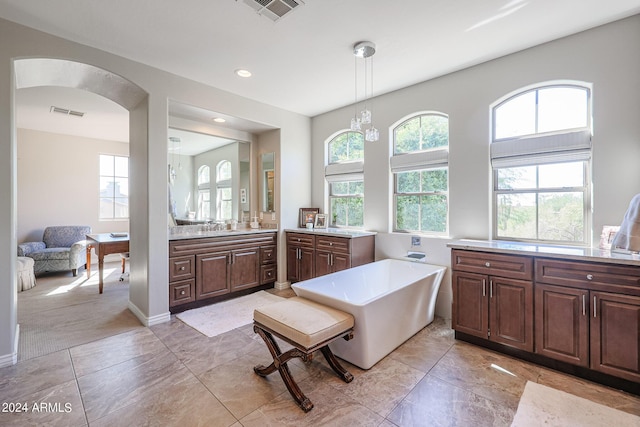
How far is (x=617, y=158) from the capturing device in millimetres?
2404

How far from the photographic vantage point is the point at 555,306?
222 cm

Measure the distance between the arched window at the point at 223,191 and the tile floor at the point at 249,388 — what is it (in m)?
2.33

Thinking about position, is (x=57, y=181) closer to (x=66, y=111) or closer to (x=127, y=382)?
(x=66, y=111)

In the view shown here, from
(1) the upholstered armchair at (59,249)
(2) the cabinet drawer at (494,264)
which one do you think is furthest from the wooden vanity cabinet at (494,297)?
(1) the upholstered armchair at (59,249)

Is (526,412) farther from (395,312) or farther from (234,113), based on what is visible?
(234,113)

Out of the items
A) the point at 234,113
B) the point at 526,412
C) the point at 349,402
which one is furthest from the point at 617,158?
the point at 234,113

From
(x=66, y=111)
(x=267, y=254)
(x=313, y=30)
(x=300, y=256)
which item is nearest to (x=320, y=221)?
(x=300, y=256)

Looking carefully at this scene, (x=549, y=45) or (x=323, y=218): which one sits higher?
(x=549, y=45)

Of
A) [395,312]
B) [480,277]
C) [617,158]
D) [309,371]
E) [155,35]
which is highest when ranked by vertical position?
[155,35]

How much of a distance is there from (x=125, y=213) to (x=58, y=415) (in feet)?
19.8

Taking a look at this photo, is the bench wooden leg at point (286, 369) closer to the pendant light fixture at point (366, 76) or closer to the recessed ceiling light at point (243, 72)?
the pendant light fixture at point (366, 76)

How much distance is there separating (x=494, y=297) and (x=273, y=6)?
3.12 metres

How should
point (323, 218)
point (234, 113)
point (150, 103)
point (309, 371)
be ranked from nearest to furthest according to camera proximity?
point (309, 371) → point (150, 103) → point (234, 113) → point (323, 218)

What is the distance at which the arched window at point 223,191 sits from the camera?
183 inches
